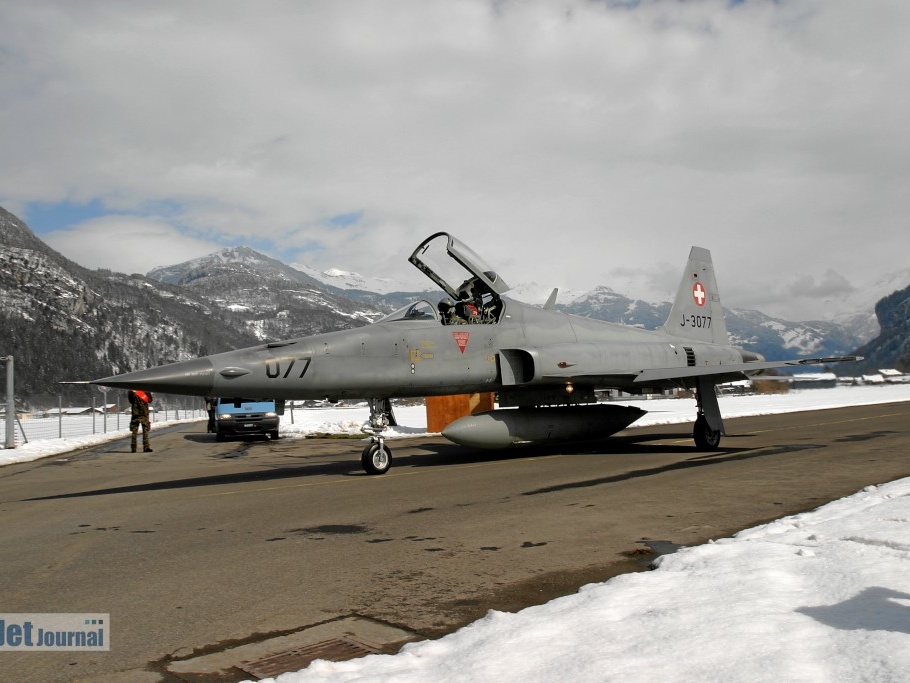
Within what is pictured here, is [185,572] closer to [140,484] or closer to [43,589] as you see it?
[43,589]

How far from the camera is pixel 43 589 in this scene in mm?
5094

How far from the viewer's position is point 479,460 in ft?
45.6

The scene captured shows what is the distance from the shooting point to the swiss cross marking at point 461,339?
1299 centimetres

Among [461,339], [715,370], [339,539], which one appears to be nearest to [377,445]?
[461,339]

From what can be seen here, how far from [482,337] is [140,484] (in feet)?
21.3

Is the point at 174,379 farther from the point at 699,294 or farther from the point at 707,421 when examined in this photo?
the point at 699,294

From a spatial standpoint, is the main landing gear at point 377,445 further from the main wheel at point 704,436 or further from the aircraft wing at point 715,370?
the main wheel at point 704,436

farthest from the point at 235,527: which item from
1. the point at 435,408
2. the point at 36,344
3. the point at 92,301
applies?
the point at 92,301

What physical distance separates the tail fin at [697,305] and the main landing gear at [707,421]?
3890mm

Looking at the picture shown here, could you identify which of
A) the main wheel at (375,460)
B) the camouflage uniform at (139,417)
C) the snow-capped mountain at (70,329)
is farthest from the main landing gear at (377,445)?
the snow-capped mountain at (70,329)

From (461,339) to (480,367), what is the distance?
0.68m

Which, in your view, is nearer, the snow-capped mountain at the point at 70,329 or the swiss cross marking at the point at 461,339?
the swiss cross marking at the point at 461,339

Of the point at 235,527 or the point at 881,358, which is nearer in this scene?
the point at 235,527

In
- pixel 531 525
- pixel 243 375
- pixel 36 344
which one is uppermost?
pixel 36 344
